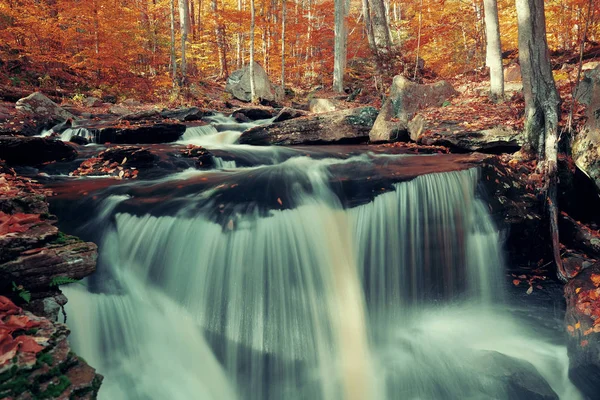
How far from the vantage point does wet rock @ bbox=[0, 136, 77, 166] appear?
6.69m

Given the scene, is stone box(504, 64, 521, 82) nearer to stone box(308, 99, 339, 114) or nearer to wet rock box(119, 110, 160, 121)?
stone box(308, 99, 339, 114)

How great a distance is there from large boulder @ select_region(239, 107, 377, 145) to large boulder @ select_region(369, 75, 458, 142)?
40 centimetres

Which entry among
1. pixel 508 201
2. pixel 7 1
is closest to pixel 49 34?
pixel 7 1

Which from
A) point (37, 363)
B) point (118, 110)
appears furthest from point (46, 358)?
point (118, 110)

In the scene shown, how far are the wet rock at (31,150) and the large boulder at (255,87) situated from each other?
39.7ft

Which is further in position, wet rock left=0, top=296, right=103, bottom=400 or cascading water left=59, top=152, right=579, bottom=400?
cascading water left=59, top=152, right=579, bottom=400

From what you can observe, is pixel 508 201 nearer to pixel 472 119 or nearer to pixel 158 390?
pixel 472 119

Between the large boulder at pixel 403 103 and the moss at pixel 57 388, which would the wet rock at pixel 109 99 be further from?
the moss at pixel 57 388

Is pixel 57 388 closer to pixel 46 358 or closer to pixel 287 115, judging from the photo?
pixel 46 358

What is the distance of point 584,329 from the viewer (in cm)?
397

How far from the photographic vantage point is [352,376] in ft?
13.2

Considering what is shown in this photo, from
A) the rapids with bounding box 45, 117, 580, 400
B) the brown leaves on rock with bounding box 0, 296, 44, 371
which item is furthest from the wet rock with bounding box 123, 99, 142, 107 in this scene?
the brown leaves on rock with bounding box 0, 296, 44, 371

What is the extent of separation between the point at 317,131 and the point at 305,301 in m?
6.18

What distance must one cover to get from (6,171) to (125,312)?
4.00m
